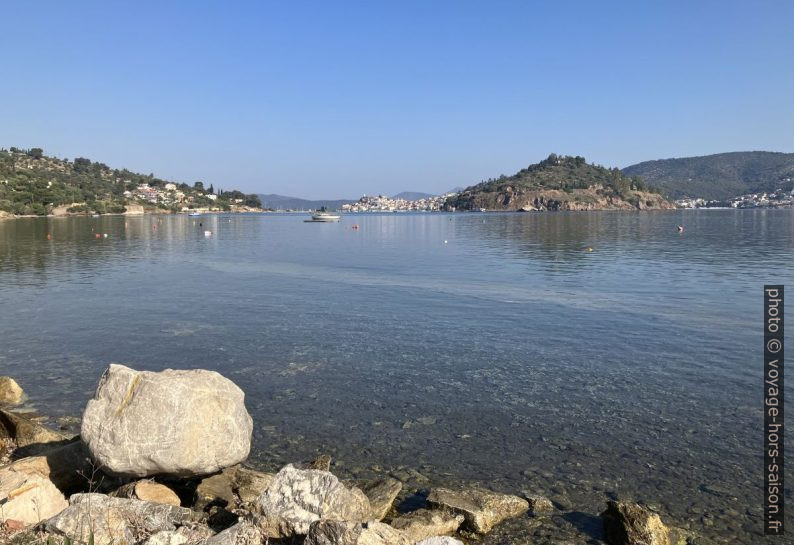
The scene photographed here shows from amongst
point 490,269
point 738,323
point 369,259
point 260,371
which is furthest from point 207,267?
point 738,323

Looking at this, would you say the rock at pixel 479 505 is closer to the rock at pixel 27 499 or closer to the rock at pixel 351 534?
the rock at pixel 351 534

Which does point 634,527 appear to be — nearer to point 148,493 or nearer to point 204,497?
point 204,497

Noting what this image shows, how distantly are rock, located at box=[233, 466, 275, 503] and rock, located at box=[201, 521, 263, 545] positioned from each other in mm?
1625

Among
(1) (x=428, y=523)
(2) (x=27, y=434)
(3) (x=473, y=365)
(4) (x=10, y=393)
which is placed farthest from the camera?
(3) (x=473, y=365)

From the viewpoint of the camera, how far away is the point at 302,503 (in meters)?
7.84

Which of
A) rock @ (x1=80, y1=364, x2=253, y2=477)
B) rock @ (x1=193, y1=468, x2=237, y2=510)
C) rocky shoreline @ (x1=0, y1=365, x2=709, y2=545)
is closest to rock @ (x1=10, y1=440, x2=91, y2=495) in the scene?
rocky shoreline @ (x1=0, y1=365, x2=709, y2=545)

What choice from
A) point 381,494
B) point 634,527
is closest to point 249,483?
point 381,494

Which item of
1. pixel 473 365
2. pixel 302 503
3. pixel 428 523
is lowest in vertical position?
pixel 428 523

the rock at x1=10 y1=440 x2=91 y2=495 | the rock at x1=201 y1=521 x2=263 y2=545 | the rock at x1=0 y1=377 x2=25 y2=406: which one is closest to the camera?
the rock at x1=201 y1=521 x2=263 y2=545

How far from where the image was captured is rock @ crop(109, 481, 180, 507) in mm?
8742

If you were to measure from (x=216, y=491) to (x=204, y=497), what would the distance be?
0.70 ft

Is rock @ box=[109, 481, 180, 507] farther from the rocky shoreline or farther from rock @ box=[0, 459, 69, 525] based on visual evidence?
rock @ box=[0, 459, 69, 525]

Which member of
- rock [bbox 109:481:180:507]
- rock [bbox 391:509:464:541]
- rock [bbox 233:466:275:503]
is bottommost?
rock [bbox 391:509:464:541]

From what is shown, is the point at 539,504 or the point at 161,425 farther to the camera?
the point at 539,504
